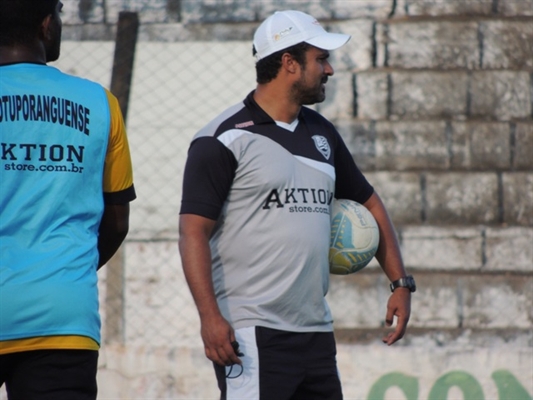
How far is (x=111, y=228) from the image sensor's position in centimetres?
330

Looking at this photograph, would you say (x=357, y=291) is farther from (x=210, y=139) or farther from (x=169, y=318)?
(x=210, y=139)

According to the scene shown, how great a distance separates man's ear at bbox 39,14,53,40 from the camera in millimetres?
3076

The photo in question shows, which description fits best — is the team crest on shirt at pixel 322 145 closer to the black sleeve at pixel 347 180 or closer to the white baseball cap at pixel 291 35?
the black sleeve at pixel 347 180

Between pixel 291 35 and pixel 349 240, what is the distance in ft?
2.87

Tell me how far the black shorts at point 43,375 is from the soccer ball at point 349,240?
4.66ft

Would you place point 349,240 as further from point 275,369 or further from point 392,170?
point 392,170

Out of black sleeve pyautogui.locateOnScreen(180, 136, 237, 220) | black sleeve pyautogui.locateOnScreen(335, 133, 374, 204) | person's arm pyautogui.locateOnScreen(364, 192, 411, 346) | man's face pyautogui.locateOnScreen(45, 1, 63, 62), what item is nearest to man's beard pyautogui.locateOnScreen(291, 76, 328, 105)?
black sleeve pyautogui.locateOnScreen(335, 133, 374, 204)

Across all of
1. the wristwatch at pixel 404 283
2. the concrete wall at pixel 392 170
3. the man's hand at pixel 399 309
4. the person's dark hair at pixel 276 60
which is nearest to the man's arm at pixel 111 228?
the person's dark hair at pixel 276 60

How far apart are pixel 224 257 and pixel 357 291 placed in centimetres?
359

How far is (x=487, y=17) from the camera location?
27.5ft

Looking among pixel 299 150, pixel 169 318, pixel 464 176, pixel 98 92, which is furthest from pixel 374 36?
pixel 98 92

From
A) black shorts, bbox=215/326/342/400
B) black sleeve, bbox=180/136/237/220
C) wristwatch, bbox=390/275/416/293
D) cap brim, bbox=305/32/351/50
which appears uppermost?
cap brim, bbox=305/32/351/50

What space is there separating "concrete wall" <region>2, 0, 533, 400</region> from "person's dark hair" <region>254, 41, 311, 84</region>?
321cm

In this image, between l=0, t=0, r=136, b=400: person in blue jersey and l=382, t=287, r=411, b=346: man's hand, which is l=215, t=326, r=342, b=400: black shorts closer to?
l=382, t=287, r=411, b=346: man's hand
